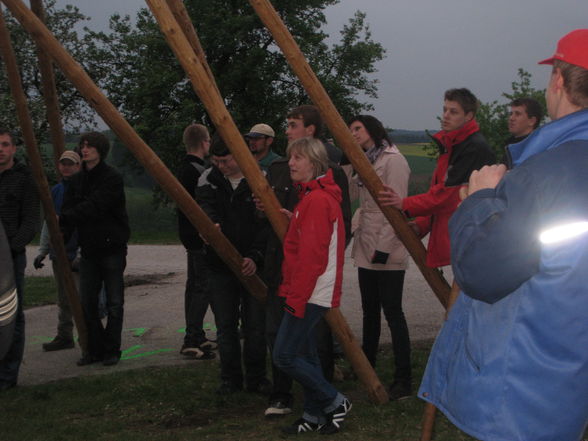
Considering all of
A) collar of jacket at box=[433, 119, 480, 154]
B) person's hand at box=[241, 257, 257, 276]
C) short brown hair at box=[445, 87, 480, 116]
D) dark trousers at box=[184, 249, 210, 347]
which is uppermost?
short brown hair at box=[445, 87, 480, 116]

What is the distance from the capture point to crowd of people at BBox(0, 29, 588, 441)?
202 cm

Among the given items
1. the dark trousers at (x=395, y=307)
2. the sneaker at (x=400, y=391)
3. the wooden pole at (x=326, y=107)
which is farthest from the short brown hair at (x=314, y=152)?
the sneaker at (x=400, y=391)

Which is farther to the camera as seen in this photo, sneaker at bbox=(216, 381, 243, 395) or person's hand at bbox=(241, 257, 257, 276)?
sneaker at bbox=(216, 381, 243, 395)

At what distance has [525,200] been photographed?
6.53 feet

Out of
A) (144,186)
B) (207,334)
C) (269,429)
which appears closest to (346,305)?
(207,334)

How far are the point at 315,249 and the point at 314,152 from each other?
1.95 ft

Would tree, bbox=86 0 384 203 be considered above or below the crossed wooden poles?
above

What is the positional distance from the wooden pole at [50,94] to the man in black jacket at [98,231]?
0.19 metres

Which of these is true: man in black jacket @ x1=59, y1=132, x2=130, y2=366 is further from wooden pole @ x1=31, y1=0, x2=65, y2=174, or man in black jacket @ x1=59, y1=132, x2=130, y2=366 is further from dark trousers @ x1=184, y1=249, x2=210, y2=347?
dark trousers @ x1=184, y1=249, x2=210, y2=347

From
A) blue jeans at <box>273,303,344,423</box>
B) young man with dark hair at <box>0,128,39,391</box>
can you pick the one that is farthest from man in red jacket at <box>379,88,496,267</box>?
young man with dark hair at <box>0,128,39,391</box>

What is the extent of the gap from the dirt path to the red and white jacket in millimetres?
2558

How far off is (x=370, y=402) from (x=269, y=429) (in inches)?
30.7

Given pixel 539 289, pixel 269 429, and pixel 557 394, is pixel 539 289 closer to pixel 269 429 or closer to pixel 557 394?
pixel 557 394

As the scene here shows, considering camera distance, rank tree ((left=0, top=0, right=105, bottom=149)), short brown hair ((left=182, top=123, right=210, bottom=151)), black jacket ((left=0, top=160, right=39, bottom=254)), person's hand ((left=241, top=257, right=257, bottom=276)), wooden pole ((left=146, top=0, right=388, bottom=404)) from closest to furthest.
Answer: wooden pole ((left=146, top=0, right=388, bottom=404)) < person's hand ((left=241, top=257, right=257, bottom=276)) < black jacket ((left=0, top=160, right=39, bottom=254)) < short brown hair ((left=182, top=123, right=210, bottom=151)) < tree ((left=0, top=0, right=105, bottom=149))
